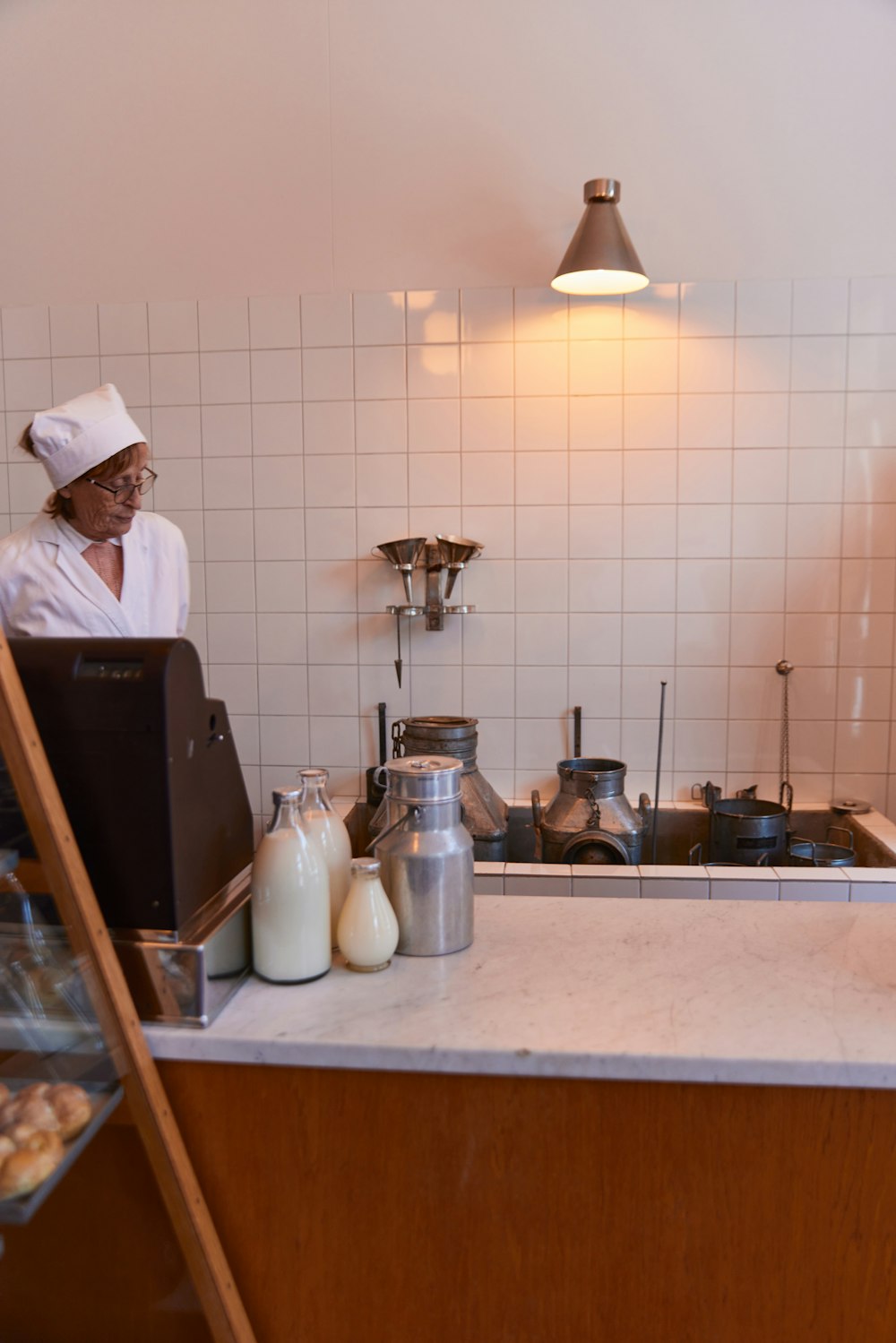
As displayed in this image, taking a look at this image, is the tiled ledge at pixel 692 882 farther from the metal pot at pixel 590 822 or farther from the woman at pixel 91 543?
the woman at pixel 91 543

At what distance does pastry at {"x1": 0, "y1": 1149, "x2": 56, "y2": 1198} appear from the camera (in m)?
0.95

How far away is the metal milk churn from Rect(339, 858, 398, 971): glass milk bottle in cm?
4

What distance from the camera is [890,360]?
271cm

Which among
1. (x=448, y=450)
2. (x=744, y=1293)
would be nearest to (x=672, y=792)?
(x=448, y=450)

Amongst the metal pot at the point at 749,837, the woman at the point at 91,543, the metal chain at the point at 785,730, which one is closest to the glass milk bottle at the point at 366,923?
the woman at the point at 91,543

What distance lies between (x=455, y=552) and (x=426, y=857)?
64.5 inches

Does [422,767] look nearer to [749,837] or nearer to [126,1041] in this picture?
[126,1041]

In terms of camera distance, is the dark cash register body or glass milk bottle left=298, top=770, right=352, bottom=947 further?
glass milk bottle left=298, top=770, right=352, bottom=947

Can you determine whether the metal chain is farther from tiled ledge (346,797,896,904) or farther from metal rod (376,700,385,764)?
metal rod (376,700,385,764)

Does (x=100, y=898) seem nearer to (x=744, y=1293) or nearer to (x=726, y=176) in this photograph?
(x=744, y=1293)

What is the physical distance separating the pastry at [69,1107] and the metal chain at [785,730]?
2189mm

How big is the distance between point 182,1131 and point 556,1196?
0.41 metres

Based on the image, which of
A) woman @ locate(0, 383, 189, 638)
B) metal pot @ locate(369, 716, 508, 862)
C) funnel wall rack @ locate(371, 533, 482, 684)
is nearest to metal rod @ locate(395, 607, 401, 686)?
funnel wall rack @ locate(371, 533, 482, 684)

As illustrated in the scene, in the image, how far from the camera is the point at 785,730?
2.83 m
